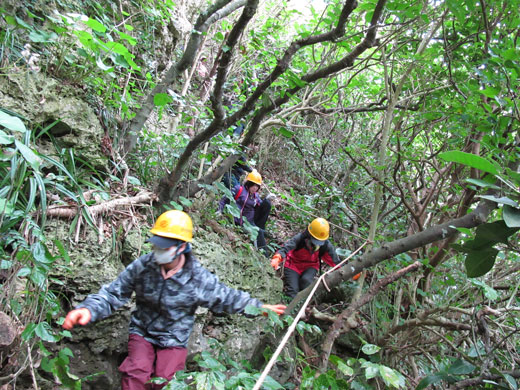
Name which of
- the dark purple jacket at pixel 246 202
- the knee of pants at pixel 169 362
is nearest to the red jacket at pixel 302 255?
the dark purple jacket at pixel 246 202

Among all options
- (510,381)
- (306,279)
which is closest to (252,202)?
(306,279)

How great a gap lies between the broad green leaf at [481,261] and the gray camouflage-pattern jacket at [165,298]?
60.5 inches

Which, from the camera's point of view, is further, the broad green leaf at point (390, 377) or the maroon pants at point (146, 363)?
the maroon pants at point (146, 363)

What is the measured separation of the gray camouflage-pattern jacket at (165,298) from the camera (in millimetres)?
2502

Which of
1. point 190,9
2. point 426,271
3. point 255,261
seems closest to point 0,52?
point 255,261

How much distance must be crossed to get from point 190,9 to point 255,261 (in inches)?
194

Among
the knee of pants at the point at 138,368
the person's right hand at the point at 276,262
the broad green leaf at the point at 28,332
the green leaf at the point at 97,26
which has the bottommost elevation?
the knee of pants at the point at 138,368

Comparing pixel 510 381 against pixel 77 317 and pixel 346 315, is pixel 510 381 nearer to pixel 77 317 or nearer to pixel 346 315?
pixel 346 315

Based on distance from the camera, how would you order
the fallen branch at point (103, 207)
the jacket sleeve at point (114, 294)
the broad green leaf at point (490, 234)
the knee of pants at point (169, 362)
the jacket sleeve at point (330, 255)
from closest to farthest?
the broad green leaf at point (490, 234) → the jacket sleeve at point (114, 294) → the knee of pants at point (169, 362) → the fallen branch at point (103, 207) → the jacket sleeve at point (330, 255)

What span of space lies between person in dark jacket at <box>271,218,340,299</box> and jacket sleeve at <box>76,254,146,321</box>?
95.5 inches

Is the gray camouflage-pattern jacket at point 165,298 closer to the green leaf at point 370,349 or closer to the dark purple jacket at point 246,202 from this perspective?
the green leaf at point 370,349

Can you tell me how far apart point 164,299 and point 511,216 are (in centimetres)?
220

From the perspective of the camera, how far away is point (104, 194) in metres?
3.28

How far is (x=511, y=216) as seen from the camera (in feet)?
3.92
